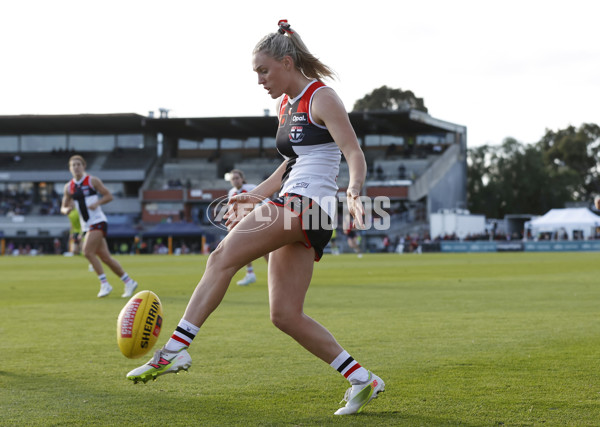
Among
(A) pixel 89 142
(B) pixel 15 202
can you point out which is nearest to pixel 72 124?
(A) pixel 89 142

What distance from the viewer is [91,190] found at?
48.2ft

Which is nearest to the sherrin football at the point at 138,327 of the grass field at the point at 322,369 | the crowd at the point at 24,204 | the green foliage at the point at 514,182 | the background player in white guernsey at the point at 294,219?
the grass field at the point at 322,369

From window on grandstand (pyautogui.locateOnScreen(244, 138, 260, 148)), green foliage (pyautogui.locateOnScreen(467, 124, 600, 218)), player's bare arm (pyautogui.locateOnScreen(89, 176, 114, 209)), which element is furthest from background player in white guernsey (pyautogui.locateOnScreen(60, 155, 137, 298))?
green foliage (pyautogui.locateOnScreen(467, 124, 600, 218))

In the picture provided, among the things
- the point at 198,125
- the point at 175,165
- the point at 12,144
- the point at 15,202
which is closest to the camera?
→ the point at 15,202

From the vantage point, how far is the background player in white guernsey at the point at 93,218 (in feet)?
46.5

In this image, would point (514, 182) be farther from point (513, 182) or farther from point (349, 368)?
point (349, 368)

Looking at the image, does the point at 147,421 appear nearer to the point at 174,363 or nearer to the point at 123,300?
the point at 174,363

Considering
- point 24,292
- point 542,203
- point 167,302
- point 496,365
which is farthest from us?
point 542,203

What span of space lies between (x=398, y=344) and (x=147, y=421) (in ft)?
12.0

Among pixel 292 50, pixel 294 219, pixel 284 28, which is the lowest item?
pixel 294 219

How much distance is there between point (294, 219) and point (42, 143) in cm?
7786

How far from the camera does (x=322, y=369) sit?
244 inches

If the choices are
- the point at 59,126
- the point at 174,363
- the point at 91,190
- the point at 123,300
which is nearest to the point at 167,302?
the point at 123,300

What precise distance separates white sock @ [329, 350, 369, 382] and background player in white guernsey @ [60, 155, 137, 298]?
9.76 m
